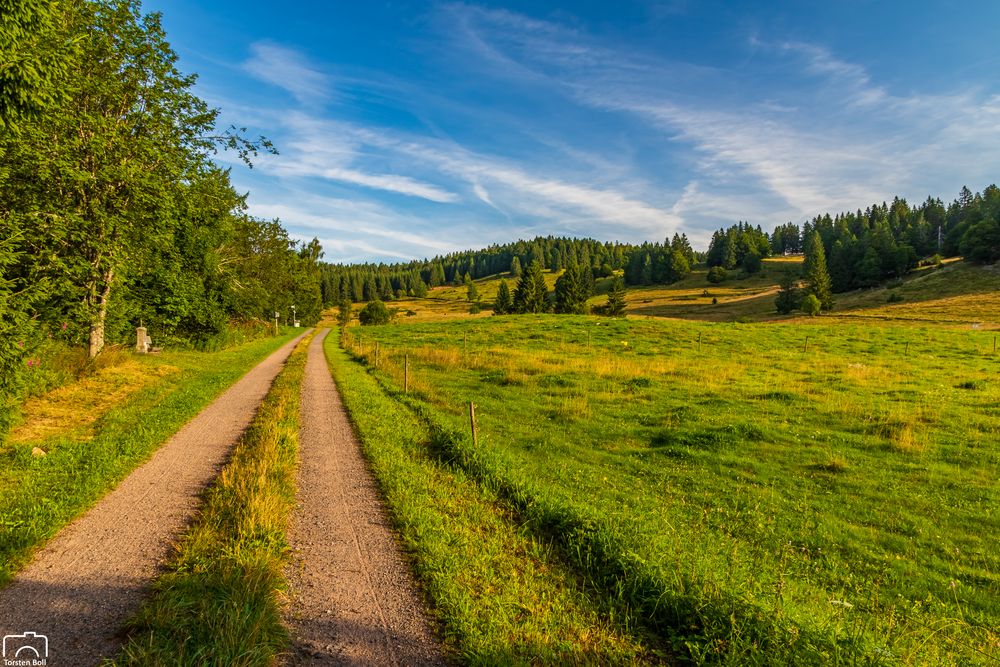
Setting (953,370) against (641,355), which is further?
(641,355)

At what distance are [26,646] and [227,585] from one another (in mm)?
1535

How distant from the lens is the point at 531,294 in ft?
286

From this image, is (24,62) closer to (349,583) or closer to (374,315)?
(349,583)

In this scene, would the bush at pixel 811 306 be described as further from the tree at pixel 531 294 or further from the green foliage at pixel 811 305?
the tree at pixel 531 294

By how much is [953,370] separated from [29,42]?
3750 centimetres

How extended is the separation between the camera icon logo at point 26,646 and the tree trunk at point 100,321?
1939 cm

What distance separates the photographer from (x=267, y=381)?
64.1 feet

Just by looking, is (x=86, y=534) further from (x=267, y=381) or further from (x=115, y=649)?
(x=267, y=381)

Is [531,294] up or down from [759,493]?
up

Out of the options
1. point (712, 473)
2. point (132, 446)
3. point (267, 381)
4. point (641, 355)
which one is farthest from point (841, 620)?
point (641, 355)

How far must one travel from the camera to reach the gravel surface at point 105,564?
155 inches

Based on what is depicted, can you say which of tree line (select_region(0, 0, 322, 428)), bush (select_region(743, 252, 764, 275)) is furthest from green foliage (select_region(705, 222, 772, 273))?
tree line (select_region(0, 0, 322, 428))

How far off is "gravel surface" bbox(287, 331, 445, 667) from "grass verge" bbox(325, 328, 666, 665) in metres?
0.25

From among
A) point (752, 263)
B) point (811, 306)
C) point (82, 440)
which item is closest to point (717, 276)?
point (752, 263)
